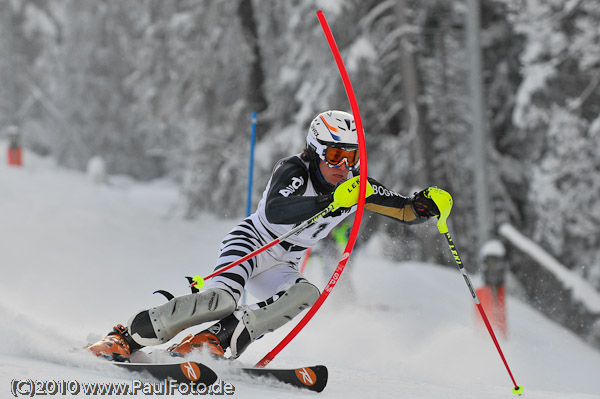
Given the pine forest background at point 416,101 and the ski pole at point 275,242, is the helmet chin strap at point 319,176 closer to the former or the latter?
the ski pole at point 275,242

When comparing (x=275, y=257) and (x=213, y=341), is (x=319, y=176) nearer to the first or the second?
(x=275, y=257)

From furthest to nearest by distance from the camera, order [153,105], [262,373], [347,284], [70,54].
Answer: [70,54] < [153,105] < [347,284] < [262,373]

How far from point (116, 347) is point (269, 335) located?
2954 mm

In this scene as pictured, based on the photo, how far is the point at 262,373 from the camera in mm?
4082

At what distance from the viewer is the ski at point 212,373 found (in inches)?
144

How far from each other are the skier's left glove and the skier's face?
46cm

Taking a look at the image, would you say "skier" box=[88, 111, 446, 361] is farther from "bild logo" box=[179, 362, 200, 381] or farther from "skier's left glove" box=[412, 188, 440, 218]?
"bild logo" box=[179, 362, 200, 381]

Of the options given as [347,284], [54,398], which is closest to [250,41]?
[347,284]

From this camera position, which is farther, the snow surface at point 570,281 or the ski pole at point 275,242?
the snow surface at point 570,281

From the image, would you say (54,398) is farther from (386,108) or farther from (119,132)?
(119,132)

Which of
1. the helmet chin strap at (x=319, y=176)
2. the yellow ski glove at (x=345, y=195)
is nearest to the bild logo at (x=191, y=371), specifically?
the yellow ski glove at (x=345, y=195)

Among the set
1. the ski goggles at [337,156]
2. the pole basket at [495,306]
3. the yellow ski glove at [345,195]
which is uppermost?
the pole basket at [495,306]

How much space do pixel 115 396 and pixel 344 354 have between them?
3.97 meters

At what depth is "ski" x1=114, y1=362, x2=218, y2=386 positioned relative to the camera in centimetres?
365
